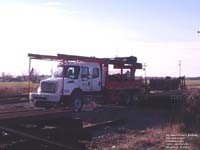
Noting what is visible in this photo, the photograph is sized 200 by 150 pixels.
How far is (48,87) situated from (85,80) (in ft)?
8.24

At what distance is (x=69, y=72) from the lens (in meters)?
28.0

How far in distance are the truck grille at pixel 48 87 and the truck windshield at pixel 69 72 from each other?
0.97m

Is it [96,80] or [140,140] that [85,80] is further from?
[140,140]

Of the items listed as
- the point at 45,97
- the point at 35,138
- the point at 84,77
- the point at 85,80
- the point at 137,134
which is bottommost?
the point at 137,134

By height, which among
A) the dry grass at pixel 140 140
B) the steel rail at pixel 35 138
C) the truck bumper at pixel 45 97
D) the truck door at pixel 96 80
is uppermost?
the truck door at pixel 96 80

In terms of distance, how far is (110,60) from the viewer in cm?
3219

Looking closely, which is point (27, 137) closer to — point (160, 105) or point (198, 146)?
point (198, 146)

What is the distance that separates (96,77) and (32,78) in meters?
4.63

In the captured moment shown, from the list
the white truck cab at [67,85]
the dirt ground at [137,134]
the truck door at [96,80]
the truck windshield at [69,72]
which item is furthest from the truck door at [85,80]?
the dirt ground at [137,134]

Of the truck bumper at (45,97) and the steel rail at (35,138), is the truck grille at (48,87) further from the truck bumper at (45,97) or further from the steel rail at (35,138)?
the steel rail at (35,138)

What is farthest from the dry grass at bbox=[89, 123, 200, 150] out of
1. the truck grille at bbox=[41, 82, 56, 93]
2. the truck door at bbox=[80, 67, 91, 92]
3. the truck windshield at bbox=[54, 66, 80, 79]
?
the truck door at bbox=[80, 67, 91, 92]

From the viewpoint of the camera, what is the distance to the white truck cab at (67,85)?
1054 inches

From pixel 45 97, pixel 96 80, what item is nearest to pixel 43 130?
pixel 45 97

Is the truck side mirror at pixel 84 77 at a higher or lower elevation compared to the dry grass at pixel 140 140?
higher
